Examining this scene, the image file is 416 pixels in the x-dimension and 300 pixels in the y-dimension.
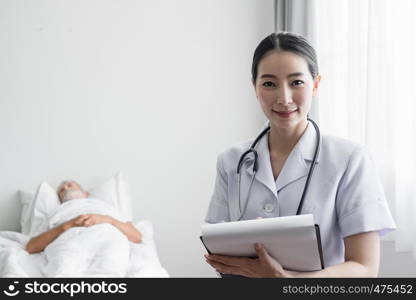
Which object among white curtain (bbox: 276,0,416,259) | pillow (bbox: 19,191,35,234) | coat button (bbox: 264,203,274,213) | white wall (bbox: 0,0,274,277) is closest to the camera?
coat button (bbox: 264,203,274,213)

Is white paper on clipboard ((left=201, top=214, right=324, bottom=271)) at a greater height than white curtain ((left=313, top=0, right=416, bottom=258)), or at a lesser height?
lesser

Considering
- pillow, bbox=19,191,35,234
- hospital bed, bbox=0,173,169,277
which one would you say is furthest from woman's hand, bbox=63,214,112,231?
pillow, bbox=19,191,35,234

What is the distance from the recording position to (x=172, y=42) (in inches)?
145

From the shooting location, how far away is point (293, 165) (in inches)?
52.6

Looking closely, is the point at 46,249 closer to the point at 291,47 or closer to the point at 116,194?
the point at 116,194

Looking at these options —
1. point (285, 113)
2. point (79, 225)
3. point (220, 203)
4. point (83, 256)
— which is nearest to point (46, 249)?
point (79, 225)

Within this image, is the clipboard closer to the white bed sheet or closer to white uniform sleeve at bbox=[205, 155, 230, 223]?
white uniform sleeve at bbox=[205, 155, 230, 223]

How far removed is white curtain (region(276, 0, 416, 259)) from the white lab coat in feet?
3.88

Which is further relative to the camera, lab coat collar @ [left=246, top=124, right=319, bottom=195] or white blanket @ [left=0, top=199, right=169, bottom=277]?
white blanket @ [left=0, top=199, right=169, bottom=277]

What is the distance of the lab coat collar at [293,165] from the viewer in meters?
1.33

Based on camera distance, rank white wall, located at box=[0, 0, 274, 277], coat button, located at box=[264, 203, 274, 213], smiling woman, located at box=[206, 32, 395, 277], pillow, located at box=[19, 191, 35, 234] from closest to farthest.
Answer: smiling woman, located at box=[206, 32, 395, 277] < coat button, located at box=[264, 203, 274, 213] < pillow, located at box=[19, 191, 35, 234] < white wall, located at box=[0, 0, 274, 277]

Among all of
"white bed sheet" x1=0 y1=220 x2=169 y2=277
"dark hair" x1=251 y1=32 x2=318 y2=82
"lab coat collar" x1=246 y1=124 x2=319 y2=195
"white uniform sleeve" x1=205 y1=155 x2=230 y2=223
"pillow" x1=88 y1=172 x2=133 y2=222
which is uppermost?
"dark hair" x1=251 y1=32 x2=318 y2=82

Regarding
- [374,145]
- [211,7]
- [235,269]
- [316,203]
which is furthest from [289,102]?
[211,7]

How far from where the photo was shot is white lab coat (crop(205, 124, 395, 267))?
1.24 m
